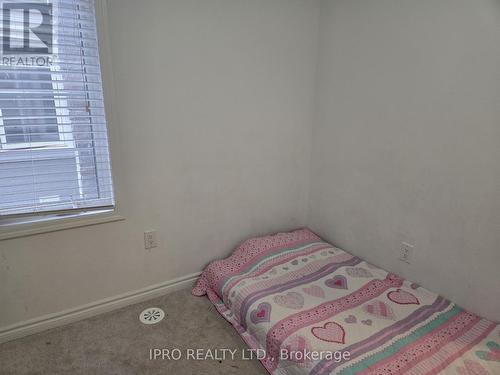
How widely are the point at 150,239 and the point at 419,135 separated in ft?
5.51

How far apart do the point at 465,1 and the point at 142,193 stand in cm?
192

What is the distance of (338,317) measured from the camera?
1540 mm

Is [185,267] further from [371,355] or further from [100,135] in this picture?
[371,355]

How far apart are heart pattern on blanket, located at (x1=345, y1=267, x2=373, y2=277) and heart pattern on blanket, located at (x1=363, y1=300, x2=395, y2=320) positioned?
251mm

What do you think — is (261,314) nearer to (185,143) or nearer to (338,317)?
(338,317)

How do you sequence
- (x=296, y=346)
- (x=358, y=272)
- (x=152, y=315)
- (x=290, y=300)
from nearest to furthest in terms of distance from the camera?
(x=296, y=346) < (x=290, y=300) < (x=152, y=315) < (x=358, y=272)

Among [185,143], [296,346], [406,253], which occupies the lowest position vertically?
[296,346]

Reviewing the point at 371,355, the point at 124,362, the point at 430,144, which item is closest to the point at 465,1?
the point at 430,144

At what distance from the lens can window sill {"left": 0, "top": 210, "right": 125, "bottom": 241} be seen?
1491mm

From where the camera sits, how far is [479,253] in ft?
4.94

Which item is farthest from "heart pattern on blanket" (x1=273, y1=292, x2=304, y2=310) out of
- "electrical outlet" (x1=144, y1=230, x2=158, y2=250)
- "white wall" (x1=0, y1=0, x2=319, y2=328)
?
"electrical outlet" (x1=144, y1=230, x2=158, y2=250)

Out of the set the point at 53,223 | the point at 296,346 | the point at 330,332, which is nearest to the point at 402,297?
the point at 330,332

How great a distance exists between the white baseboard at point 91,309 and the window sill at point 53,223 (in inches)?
19.3

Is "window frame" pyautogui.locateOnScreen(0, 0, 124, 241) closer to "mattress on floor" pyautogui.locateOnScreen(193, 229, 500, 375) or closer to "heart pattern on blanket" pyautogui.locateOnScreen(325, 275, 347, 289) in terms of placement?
"mattress on floor" pyautogui.locateOnScreen(193, 229, 500, 375)
